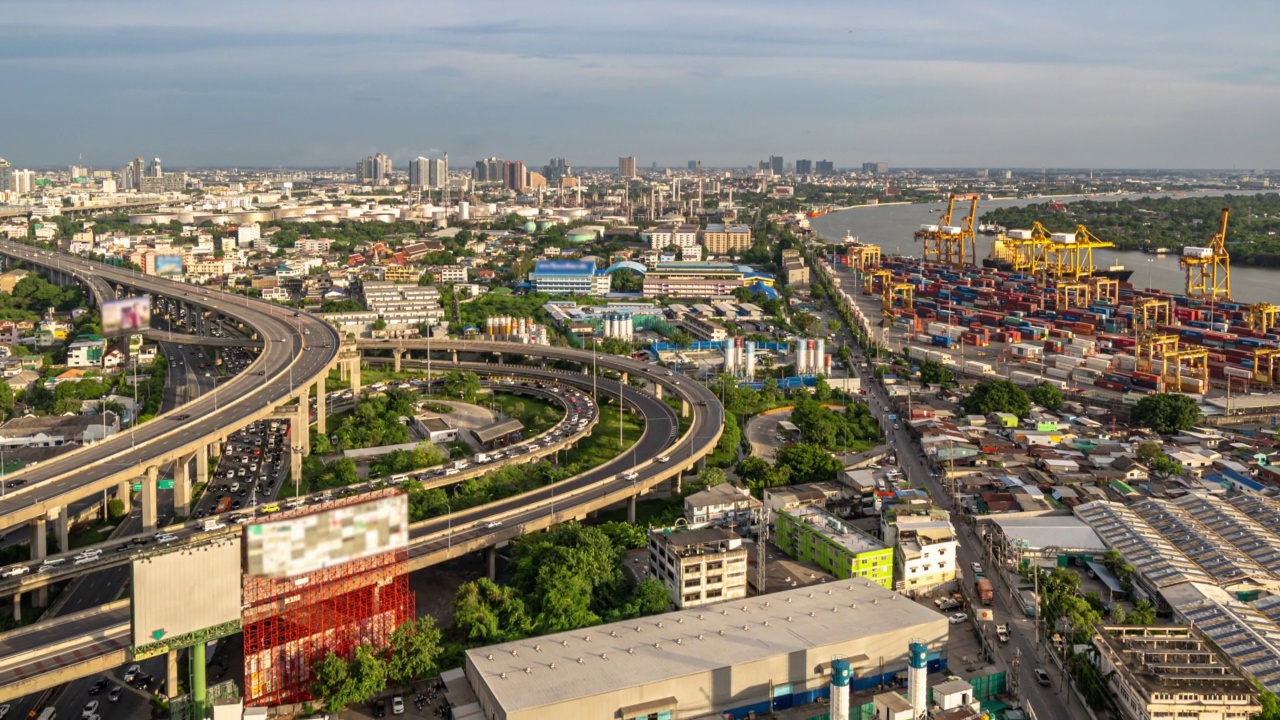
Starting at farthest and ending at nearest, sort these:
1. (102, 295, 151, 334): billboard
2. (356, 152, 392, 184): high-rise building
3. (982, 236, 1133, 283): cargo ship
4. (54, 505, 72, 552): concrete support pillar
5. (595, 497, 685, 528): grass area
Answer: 1. (356, 152, 392, 184): high-rise building
2. (982, 236, 1133, 283): cargo ship
3. (102, 295, 151, 334): billboard
4. (595, 497, 685, 528): grass area
5. (54, 505, 72, 552): concrete support pillar

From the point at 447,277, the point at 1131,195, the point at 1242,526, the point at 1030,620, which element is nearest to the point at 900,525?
the point at 1030,620

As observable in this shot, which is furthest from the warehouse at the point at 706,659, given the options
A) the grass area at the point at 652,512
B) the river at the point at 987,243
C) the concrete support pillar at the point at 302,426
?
the river at the point at 987,243

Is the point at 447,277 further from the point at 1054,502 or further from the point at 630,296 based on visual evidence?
the point at 1054,502

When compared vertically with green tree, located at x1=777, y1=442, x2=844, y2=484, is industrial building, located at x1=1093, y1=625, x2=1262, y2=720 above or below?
below

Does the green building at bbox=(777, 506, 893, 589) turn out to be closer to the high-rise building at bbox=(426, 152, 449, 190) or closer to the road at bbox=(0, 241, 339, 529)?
the road at bbox=(0, 241, 339, 529)

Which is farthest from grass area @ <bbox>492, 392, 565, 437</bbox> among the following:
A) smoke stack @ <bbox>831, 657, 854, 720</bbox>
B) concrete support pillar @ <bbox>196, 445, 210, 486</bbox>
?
smoke stack @ <bbox>831, 657, 854, 720</bbox>

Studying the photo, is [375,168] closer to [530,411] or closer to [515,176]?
[515,176]

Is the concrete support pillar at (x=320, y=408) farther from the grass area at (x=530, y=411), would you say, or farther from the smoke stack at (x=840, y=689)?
the smoke stack at (x=840, y=689)
